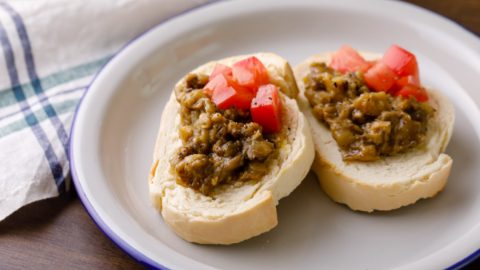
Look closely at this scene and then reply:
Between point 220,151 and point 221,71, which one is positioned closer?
point 220,151

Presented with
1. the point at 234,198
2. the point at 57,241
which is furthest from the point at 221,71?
the point at 57,241

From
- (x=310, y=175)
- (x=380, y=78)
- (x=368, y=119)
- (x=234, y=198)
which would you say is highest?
(x=380, y=78)

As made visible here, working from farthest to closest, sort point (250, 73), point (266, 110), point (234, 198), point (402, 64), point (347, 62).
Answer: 1. point (347, 62)
2. point (402, 64)
3. point (250, 73)
4. point (266, 110)
5. point (234, 198)

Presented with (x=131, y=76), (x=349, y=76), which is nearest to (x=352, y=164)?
(x=349, y=76)

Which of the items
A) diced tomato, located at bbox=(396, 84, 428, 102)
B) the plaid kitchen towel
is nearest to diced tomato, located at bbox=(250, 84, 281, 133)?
diced tomato, located at bbox=(396, 84, 428, 102)

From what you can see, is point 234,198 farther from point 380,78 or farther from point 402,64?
point 402,64
